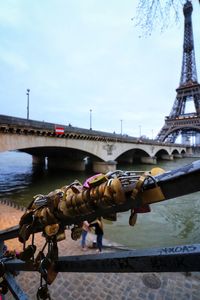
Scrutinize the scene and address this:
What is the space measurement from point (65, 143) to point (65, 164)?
13.9m

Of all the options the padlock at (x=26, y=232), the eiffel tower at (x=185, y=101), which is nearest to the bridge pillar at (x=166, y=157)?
the eiffel tower at (x=185, y=101)

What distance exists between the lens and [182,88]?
76062mm

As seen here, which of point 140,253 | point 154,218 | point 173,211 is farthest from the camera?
point 173,211

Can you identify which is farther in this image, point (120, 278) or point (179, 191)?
point (120, 278)

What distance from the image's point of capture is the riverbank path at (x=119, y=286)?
4.83 meters

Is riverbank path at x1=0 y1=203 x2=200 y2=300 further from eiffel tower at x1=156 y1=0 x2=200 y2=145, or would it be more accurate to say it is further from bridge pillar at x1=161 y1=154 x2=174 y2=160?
eiffel tower at x1=156 y1=0 x2=200 y2=145

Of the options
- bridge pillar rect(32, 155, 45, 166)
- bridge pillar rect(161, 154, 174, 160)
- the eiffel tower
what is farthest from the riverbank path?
the eiffel tower

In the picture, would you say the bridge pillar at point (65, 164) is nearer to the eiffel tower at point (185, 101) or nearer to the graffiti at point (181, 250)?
the graffiti at point (181, 250)

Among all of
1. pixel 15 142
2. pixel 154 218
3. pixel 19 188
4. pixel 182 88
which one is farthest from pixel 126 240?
pixel 182 88

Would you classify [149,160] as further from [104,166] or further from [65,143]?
[65,143]

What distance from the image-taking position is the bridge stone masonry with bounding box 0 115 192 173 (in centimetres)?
1731

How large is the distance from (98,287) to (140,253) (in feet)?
15.5

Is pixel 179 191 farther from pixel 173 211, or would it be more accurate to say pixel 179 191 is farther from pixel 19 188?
pixel 19 188

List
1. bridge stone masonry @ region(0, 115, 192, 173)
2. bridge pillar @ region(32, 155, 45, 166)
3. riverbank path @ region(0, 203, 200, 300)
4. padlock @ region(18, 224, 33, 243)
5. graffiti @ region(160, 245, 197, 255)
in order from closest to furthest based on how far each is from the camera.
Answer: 1. graffiti @ region(160, 245, 197, 255)
2. padlock @ region(18, 224, 33, 243)
3. riverbank path @ region(0, 203, 200, 300)
4. bridge stone masonry @ region(0, 115, 192, 173)
5. bridge pillar @ region(32, 155, 45, 166)
